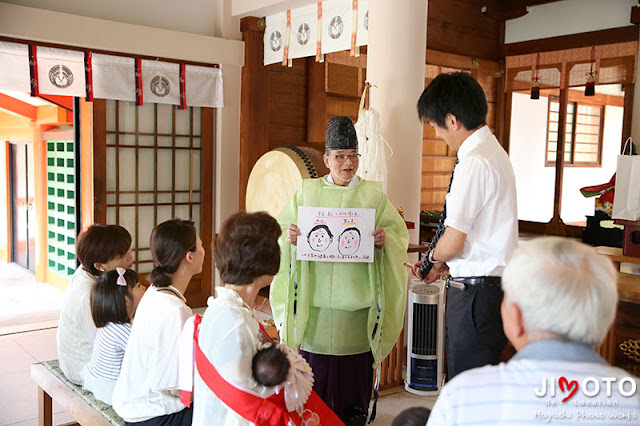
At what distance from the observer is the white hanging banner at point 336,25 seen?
14.1 feet

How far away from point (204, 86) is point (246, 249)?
3.69 metres

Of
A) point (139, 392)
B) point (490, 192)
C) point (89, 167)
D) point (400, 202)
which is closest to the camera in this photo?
point (490, 192)

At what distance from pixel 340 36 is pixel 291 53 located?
621mm

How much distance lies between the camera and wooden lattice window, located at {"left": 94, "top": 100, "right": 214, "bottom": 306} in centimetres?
479

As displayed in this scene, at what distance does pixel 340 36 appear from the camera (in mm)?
4375

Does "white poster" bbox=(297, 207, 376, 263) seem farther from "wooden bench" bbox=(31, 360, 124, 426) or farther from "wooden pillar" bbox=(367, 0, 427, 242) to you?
"wooden pillar" bbox=(367, 0, 427, 242)

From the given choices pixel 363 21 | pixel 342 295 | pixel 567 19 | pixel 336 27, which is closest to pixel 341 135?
pixel 342 295

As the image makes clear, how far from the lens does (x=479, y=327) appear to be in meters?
1.78

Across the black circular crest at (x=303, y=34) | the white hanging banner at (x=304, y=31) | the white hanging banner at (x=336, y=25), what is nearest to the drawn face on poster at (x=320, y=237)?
the white hanging banner at (x=336, y=25)

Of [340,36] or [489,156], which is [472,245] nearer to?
[489,156]

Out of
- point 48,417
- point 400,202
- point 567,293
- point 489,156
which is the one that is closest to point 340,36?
point 400,202

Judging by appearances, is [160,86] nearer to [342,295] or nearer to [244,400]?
[342,295]

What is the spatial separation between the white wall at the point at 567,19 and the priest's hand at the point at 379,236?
5712 millimetres

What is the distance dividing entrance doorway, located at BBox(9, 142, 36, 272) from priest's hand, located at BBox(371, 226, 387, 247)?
Answer: 6.33m
